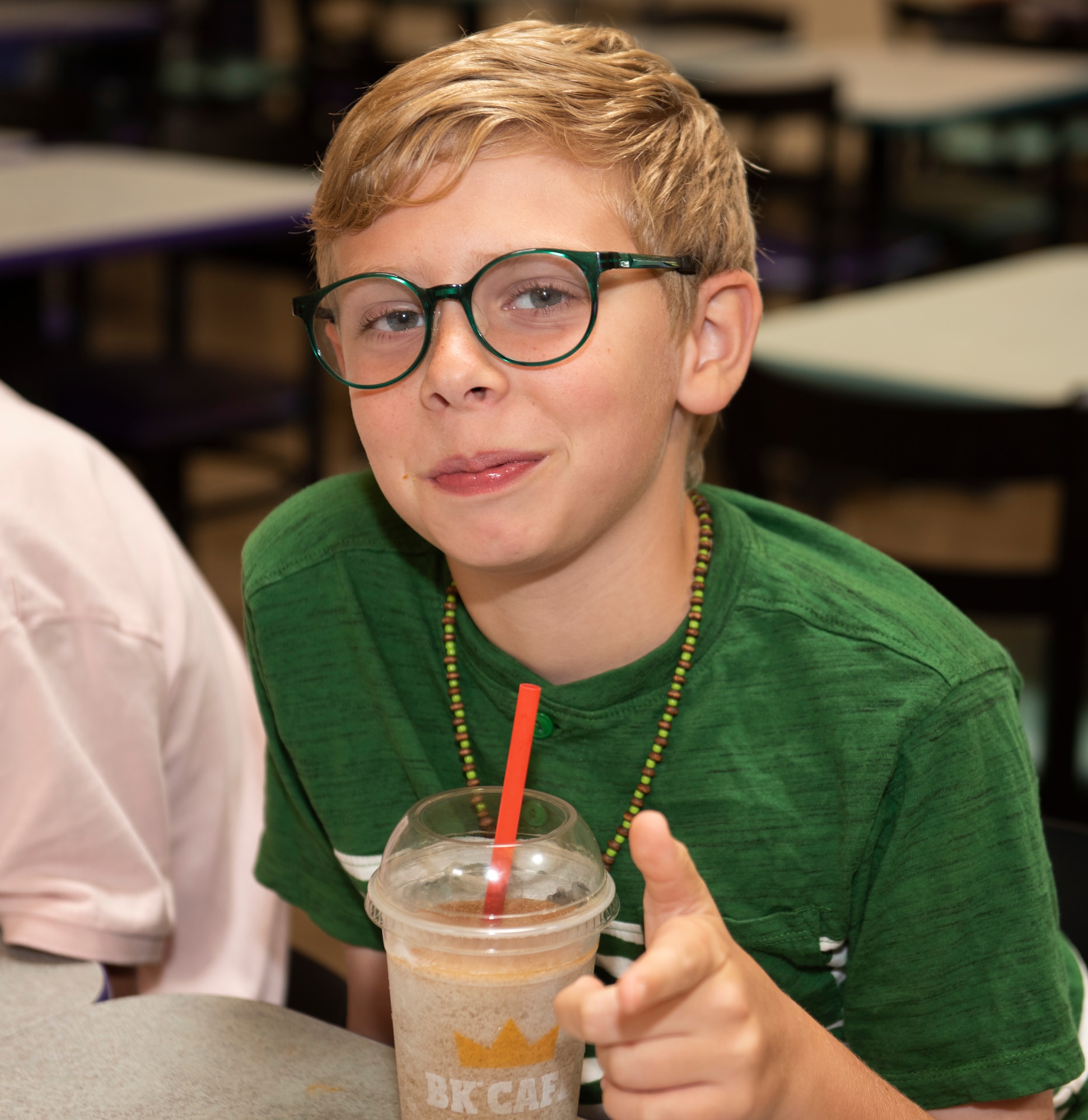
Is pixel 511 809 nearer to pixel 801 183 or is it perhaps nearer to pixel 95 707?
pixel 95 707

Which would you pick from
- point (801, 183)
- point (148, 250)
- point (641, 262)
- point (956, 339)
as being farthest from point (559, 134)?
point (801, 183)

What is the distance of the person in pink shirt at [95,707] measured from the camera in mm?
1111

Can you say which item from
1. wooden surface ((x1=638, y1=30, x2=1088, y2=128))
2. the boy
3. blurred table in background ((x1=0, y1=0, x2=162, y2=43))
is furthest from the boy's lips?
blurred table in background ((x1=0, y1=0, x2=162, y2=43))

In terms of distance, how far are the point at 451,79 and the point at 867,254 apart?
3527 mm

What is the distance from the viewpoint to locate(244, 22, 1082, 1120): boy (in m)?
0.94

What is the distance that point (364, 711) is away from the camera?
1.14 metres

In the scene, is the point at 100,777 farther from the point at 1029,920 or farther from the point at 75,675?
the point at 1029,920

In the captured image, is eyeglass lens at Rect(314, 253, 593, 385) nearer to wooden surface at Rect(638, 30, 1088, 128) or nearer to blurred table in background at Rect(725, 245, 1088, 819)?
blurred table in background at Rect(725, 245, 1088, 819)

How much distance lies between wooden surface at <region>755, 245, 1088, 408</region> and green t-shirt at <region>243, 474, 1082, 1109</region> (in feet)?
3.12

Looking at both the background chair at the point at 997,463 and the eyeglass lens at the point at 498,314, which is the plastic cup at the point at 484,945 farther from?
the background chair at the point at 997,463

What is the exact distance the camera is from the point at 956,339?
2.42 metres

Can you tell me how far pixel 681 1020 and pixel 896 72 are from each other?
480cm

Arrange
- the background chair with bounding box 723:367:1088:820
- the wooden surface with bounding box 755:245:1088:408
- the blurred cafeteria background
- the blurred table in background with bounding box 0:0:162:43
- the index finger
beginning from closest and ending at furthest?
the index finger, the background chair with bounding box 723:367:1088:820, the blurred cafeteria background, the wooden surface with bounding box 755:245:1088:408, the blurred table in background with bounding box 0:0:162:43

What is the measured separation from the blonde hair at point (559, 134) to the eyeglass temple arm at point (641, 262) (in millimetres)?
18
